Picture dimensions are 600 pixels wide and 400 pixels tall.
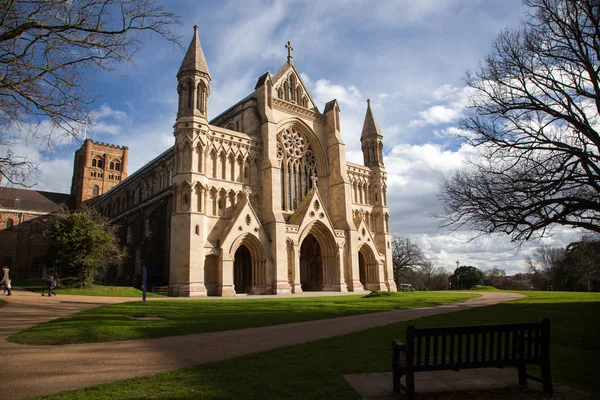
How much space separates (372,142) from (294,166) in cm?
1169

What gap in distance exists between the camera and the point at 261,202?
36438 millimetres

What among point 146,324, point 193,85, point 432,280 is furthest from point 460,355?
point 432,280

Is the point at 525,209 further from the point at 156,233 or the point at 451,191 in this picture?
the point at 156,233

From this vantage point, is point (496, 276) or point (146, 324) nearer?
point (146, 324)

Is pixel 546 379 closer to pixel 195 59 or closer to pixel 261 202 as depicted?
pixel 261 202

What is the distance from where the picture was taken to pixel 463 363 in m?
5.98

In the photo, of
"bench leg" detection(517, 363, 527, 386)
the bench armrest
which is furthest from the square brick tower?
"bench leg" detection(517, 363, 527, 386)

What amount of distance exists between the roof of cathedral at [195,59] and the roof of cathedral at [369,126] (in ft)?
68.0

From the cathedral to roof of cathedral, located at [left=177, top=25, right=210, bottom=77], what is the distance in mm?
100

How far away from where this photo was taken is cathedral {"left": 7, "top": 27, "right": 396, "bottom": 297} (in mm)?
31562

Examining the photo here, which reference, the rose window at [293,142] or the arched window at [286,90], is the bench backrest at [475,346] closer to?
the rose window at [293,142]

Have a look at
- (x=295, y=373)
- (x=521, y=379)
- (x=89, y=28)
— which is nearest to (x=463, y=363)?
(x=521, y=379)

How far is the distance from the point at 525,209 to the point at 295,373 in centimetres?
1131

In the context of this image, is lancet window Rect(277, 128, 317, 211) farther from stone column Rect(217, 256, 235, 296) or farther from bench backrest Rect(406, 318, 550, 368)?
bench backrest Rect(406, 318, 550, 368)
